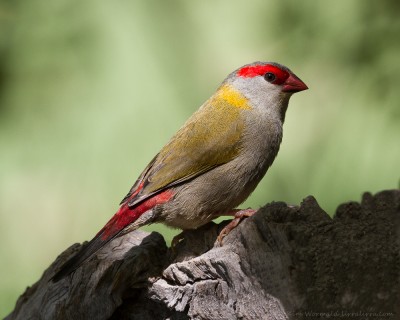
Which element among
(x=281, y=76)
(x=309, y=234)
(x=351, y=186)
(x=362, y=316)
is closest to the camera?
(x=362, y=316)

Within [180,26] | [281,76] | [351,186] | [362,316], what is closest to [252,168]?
[281,76]

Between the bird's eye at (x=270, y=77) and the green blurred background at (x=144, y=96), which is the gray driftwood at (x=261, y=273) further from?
the green blurred background at (x=144, y=96)

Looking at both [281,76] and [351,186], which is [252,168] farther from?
[351,186]

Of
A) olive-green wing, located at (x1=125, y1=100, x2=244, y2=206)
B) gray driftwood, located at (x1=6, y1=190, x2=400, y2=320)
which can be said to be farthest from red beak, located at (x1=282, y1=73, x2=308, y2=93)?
gray driftwood, located at (x1=6, y1=190, x2=400, y2=320)

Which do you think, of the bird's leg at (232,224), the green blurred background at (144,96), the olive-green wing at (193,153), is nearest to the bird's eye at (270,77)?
the olive-green wing at (193,153)

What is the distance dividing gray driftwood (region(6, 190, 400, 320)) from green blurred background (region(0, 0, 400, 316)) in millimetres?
1242

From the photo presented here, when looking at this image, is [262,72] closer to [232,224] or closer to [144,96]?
[144,96]

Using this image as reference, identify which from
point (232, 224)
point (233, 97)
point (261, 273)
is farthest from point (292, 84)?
point (261, 273)

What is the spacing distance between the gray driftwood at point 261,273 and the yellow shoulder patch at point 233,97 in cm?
81

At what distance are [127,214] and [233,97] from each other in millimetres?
962

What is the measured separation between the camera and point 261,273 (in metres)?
2.75

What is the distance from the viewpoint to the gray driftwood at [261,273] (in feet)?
8.27

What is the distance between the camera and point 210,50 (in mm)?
4871

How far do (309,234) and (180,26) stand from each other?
263cm
